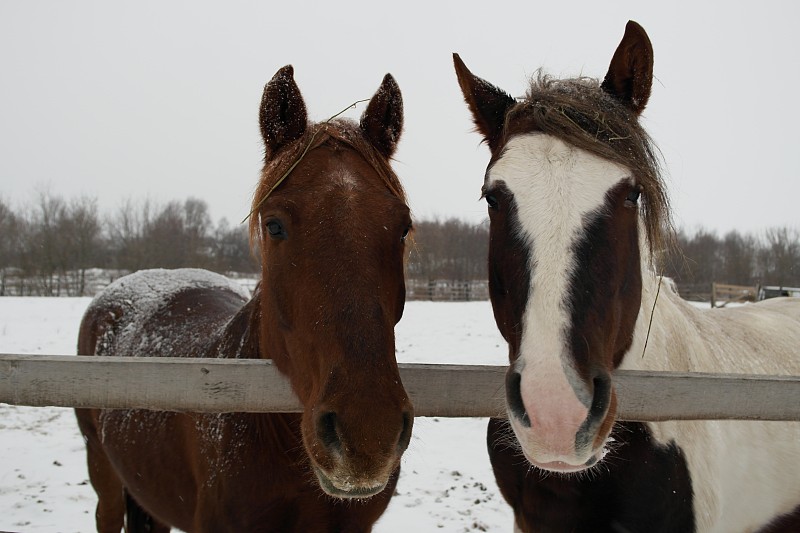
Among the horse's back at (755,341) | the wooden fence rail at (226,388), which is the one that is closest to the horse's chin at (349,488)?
the wooden fence rail at (226,388)

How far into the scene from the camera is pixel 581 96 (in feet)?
6.97

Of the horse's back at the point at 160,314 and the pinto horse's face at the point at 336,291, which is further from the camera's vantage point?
the horse's back at the point at 160,314

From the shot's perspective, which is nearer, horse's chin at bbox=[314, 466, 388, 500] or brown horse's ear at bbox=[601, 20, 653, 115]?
horse's chin at bbox=[314, 466, 388, 500]

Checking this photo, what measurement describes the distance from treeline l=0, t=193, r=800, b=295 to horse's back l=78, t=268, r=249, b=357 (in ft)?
63.7

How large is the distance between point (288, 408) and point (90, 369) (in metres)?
0.69

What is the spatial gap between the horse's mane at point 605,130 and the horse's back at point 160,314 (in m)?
2.10

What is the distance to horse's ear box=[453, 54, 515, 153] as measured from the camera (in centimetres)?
239

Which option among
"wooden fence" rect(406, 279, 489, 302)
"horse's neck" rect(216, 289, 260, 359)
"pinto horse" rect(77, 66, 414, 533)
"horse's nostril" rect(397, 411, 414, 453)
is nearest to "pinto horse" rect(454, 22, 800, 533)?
"horse's nostril" rect(397, 411, 414, 453)

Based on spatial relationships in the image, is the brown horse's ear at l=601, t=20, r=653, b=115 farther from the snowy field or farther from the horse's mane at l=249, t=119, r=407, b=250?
the snowy field

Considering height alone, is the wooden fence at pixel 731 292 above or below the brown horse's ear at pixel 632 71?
below

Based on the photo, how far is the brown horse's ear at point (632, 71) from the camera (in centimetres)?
211

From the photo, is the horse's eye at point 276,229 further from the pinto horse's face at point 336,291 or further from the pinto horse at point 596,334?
the pinto horse at point 596,334

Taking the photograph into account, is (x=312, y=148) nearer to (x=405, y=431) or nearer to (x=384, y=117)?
(x=384, y=117)

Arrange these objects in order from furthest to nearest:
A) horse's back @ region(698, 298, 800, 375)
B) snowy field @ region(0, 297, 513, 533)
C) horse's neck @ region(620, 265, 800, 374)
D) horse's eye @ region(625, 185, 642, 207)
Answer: snowy field @ region(0, 297, 513, 533) < horse's back @ region(698, 298, 800, 375) < horse's neck @ region(620, 265, 800, 374) < horse's eye @ region(625, 185, 642, 207)
